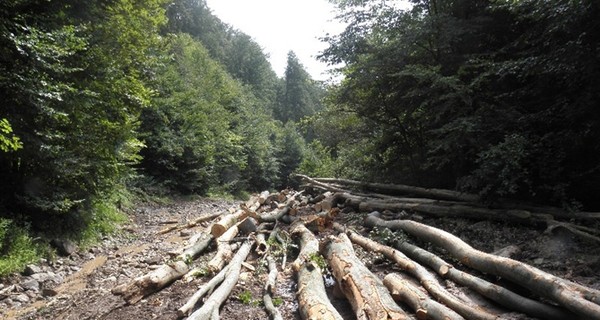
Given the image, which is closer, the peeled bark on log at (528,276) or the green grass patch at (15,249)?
the peeled bark on log at (528,276)

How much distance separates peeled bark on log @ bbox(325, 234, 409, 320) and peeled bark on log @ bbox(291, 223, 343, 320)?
268mm

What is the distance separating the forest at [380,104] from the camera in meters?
6.50

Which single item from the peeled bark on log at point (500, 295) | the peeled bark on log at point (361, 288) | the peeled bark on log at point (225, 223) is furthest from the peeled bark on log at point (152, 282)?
the peeled bark on log at point (500, 295)

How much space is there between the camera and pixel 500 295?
3803 millimetres

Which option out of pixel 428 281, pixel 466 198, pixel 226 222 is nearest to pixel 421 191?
pixel 466 198

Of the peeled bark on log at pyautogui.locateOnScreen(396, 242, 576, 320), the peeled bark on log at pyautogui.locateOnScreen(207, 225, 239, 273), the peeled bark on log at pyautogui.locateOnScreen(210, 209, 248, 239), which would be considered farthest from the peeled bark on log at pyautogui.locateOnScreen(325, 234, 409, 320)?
the peeled bark on log at pyautogui.locateOnScreen(210, 209, 248, 239)

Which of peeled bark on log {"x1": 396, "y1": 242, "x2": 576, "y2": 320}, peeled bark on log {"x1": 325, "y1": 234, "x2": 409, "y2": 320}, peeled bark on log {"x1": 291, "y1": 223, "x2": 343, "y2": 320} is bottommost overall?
peeled bark on log {"x1": 291, "y1": 223, "x2": 343, "y2": 320}

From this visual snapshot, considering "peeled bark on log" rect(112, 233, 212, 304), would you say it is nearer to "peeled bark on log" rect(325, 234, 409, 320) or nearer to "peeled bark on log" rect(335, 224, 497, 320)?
"peeled bark on log" rect(325, 234, 409, 320)

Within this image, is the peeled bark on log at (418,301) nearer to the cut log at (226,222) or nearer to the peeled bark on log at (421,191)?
the peeled bark on log at (421,191)

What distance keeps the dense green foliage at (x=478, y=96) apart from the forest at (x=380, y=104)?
1.3 inches

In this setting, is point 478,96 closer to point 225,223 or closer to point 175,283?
point 225,223

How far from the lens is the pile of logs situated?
139 inches

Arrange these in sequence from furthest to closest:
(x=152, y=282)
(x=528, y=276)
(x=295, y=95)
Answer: (x=295, y=95)
(x=152, y=282)
(x=528, y=276)

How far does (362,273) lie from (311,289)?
71cm
